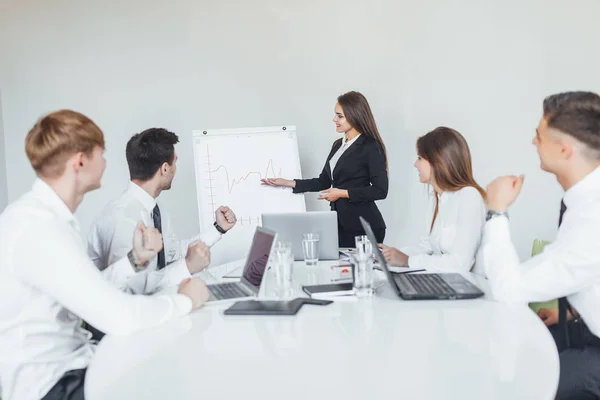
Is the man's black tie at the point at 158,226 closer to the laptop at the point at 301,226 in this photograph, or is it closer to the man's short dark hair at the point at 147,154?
the man's short dark hair at the point at 147,154

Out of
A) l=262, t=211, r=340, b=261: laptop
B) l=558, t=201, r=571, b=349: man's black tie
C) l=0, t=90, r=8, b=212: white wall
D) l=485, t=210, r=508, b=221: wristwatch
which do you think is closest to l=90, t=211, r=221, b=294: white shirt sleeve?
l=262, t=211, r=340, b=261: laptop

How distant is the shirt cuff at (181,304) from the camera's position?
1.73 m

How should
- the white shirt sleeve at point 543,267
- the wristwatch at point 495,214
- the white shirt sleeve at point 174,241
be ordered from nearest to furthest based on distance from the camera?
the white shirt sleeve at point 543,267 → the wristwatch at point 495,214 → the white shirt sleeve at point 174,241

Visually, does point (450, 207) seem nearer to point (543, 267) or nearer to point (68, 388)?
point (543, 267)

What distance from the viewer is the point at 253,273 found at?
196 centimetres

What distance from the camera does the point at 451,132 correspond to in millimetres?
2557

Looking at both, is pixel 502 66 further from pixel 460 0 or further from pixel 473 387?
pixel 473 387

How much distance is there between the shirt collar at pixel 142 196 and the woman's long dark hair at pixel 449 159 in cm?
121

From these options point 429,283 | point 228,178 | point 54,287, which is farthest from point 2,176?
point 429,283

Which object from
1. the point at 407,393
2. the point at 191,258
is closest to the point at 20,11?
the point at 191,258

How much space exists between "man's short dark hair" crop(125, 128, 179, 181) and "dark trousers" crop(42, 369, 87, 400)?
1.19 metres

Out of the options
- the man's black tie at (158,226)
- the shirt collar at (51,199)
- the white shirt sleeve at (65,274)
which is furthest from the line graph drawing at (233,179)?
the white shirt sleeve at (65,274)

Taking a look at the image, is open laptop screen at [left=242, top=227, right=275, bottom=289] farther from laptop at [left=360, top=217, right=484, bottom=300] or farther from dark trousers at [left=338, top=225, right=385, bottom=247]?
dark trousers at [left=338, top=225, right=385, bottom=247]

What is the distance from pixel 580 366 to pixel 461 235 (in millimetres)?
791
